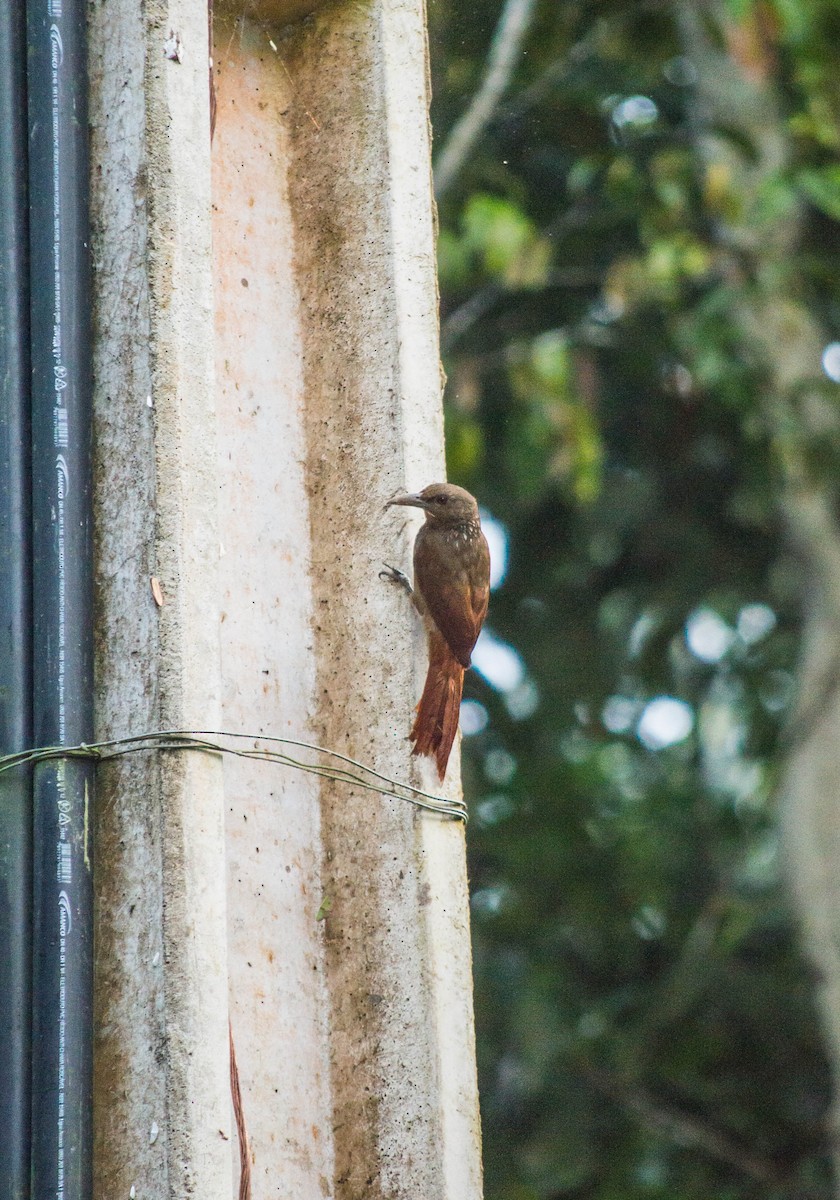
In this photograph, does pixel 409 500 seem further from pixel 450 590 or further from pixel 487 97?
pixel 487 97

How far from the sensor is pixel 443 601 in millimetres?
3789

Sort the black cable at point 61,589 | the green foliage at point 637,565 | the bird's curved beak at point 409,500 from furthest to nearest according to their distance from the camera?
the green foliage at point 637,565, the bird's curved beak at point 409,500, the black cable at point 61,589

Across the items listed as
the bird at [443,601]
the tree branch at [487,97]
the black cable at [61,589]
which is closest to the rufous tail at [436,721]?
the bird at [443,601]

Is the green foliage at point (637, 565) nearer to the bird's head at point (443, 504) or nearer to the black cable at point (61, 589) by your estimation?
the bird's head at point (443, 504)

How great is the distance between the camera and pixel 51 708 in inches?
111

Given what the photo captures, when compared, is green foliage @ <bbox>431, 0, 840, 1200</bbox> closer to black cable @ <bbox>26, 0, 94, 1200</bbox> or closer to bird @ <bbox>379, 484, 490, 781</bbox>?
bird @ <bbox>379, 484, 490, 781</bbox>

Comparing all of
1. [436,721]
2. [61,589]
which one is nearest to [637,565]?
[436,721]

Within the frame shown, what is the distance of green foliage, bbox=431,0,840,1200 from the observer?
9.28 metres

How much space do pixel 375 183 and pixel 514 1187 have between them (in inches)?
237

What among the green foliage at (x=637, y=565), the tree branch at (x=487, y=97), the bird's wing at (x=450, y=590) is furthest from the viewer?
the green foliage at (x=637, y=565)

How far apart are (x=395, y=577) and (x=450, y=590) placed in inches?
16.1

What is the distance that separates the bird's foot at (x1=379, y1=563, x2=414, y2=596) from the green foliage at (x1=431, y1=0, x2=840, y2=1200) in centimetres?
518

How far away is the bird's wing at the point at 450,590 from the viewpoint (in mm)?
3691

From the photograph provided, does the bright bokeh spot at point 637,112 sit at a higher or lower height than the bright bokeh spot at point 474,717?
higher
